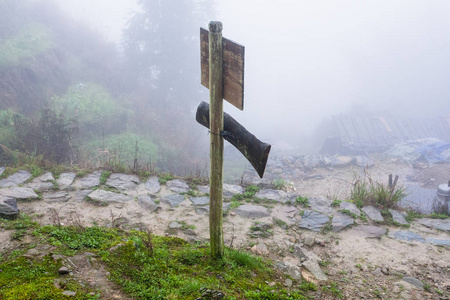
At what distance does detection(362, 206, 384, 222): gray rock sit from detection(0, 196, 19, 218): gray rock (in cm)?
518

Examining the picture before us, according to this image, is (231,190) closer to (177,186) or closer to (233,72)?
(177,186)

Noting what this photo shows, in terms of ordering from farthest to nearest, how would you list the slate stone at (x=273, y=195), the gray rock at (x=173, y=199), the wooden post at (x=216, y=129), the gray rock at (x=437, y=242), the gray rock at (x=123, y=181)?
the slate stone at (x=273, y=195) < the gray rock at (x=123, y=181) < the gray rock at (x=173, y=199) < the gray rock at (x=437, y=242) < the wooden post at (x=216, y=129)

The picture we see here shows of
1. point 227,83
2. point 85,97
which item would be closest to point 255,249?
point 227,83

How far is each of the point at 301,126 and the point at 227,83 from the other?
2901 centimetres

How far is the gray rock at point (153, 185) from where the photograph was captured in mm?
5323

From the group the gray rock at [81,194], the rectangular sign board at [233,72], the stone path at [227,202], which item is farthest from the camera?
the gray rock at [81,194]

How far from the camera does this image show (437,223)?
4770mm

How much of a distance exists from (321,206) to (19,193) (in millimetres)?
4951

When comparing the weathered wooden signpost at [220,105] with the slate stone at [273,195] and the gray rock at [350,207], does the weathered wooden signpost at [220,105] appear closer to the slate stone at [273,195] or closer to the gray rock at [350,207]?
the slate stone at [273,195]

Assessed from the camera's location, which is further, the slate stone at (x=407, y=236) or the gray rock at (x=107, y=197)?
the gray rock at (x=107, y=197)

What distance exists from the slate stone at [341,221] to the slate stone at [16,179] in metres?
5.23

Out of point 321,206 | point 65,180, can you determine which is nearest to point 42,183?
point 65,180

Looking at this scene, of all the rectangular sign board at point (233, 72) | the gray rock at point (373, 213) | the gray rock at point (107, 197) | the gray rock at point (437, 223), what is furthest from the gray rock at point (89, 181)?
the gray rock at point (437, 223)

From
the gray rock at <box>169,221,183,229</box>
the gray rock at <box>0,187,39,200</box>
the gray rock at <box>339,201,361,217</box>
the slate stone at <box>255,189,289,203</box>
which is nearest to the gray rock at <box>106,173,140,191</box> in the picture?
the gray rock at <box>0,187,39,200</box>
